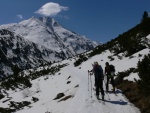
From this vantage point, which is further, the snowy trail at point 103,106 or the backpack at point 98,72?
the backpack at point 98,72

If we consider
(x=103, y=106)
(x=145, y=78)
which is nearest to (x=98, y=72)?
(x=103, y=106)

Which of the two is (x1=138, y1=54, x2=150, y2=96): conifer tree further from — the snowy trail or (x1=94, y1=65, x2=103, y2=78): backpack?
(x1=94, y1=65, x2=103, y2=78): backpack

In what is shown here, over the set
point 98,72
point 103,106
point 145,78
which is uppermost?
point 98,72

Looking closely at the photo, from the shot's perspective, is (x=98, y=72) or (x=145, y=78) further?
(x=98, y=72)

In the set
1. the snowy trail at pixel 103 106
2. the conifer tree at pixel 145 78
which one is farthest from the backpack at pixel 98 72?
the conifer tree at pixel 145 78

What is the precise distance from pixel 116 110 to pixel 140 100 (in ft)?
6.06

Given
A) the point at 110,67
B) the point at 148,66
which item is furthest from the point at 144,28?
the point at 148,66

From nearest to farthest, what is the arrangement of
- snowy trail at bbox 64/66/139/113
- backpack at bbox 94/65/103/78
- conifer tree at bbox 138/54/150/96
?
snowy trail at bbox 64/66/139/113
conifer tree at bbox 138/54/150/96
backpack at bbox 94/65/103/78

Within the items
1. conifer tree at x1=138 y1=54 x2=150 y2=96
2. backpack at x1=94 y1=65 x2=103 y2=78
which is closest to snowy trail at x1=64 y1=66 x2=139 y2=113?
conifer tree at x1=138 y1=54 x2=150 y2=96

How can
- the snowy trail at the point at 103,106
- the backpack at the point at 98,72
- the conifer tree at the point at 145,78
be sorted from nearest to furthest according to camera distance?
the snowy trail at the point at 103,106 → the conifer tree at the point at 145,78 → the backpack at the point at 98,72

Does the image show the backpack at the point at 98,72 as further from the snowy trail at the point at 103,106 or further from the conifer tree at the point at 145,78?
the conifer tree at the point at 145,78

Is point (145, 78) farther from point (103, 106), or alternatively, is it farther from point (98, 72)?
point (98, 72)

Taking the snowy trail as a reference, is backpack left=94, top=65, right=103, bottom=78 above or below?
above

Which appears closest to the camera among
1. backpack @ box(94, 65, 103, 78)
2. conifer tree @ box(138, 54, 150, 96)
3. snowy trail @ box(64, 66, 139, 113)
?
snowy trail @ box(64, 66, 139, 113)
